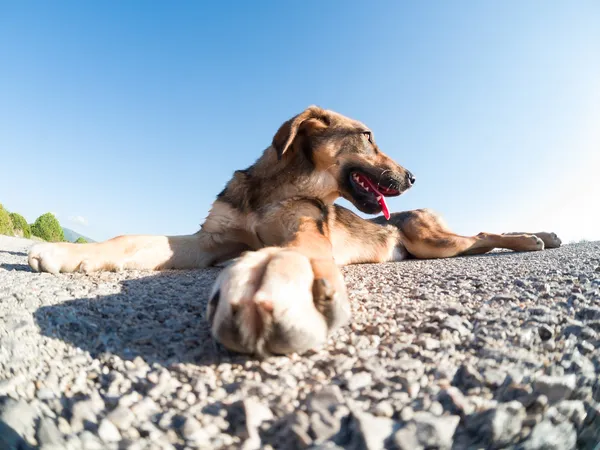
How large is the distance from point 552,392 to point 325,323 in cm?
75

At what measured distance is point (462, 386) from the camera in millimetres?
1150

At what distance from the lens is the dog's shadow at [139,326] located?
141 centimetres

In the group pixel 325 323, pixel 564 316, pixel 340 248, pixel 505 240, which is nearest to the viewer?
pixel 325 323

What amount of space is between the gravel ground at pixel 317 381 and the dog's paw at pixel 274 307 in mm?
90

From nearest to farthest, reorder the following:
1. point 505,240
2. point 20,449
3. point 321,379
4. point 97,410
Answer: point 20,449
point 97,410
point 321,379
point 505,240

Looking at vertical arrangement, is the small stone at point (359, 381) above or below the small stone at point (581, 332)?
below

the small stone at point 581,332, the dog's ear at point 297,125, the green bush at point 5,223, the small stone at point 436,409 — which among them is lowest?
the small stone at point 436,409

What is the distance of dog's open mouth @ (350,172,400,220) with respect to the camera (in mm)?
4285

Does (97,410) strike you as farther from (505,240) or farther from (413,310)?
(505,240)

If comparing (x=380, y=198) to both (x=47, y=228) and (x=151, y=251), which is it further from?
(x=47, y=228)

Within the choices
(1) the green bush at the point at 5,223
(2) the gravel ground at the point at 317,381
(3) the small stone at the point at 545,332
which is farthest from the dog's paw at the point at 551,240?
(1) the green bush at the point at 5,223

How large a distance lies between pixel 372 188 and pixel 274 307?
3344 mm

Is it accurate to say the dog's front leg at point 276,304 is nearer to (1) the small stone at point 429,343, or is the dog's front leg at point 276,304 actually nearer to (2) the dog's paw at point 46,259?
(1) the small stone at point 429,343

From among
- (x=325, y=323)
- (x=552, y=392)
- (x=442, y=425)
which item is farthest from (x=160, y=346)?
(x=552, y=392)
